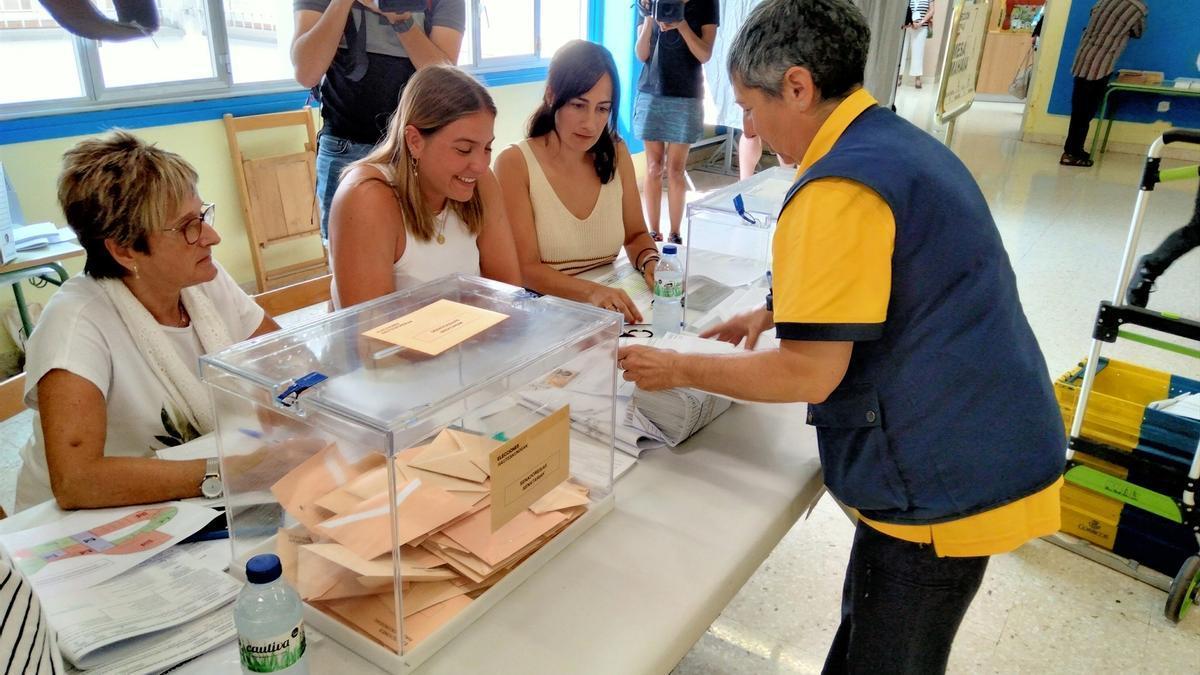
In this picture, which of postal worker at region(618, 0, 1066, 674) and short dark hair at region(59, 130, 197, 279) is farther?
short dark hair at region(59, 130, 197, 279)

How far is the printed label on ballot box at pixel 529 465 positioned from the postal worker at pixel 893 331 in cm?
22

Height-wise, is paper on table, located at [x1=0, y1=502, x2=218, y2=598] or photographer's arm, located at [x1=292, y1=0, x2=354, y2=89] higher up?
photographer's arm, located at [x1=292, y1=0, x2=354, y2=89]

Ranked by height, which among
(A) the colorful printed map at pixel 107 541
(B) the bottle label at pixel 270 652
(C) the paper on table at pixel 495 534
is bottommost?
(A) the colorful printed map at pixel 107 541

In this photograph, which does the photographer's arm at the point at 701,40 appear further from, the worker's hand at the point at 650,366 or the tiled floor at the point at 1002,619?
the worker's hand at the point at 650,366

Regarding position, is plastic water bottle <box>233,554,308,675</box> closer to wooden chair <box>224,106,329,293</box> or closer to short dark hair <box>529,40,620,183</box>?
short dark hair <box>529,40,620,183</box>

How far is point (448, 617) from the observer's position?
84cm

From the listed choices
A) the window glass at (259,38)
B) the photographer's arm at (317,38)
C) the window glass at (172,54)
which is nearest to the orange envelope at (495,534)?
the photographer's arm at (317,38)

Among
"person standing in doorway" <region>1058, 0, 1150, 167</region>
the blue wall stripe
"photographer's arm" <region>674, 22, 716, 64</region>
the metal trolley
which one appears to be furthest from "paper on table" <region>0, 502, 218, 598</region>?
"person standing in doorway" <region>1058, 0, 1150, 167</region>

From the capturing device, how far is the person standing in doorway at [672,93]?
12.9 ft

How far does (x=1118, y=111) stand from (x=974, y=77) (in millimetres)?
2603

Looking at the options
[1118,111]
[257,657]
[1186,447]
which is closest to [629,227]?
[1186,447]

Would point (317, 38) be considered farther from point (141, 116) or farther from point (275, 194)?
point (275, 194)

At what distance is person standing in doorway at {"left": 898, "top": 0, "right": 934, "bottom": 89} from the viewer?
9.93 metres

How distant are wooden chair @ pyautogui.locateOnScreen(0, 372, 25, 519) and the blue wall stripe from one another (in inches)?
59.8
